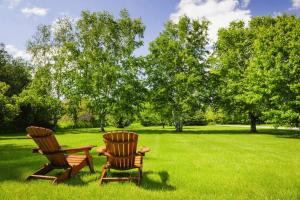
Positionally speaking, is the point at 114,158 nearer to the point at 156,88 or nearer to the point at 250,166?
the point at 250,166

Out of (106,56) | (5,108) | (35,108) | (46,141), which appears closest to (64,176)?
(46,141)

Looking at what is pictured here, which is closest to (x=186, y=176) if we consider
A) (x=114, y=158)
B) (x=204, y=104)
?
(x=114, y=158)

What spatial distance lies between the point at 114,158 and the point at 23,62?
5617cm

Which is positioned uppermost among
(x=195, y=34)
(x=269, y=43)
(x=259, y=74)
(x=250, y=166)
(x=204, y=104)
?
(x=195, y=34)

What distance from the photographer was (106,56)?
43.6 metres

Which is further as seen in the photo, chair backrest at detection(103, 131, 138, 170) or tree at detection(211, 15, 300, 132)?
tree at detection(211, 15, 300, 132)

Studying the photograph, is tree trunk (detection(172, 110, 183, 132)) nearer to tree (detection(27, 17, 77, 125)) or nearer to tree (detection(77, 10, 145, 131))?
tree (detection(77, 10, 145, 131))

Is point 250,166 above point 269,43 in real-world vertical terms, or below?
below

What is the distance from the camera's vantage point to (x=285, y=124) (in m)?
29.9

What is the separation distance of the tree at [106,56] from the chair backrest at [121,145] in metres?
32.7

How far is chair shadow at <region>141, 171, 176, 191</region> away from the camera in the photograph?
8258 millimetres

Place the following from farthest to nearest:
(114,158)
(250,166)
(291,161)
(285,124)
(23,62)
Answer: (23,62)
(285,124)
(291,161)
(250,166)
(114,158)

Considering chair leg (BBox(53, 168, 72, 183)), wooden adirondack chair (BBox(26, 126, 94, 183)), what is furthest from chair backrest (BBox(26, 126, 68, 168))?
chair leg (BBox(53, 168, 72, 183))

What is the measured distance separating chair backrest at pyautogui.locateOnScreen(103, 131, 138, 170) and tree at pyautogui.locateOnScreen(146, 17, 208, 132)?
32603mm
